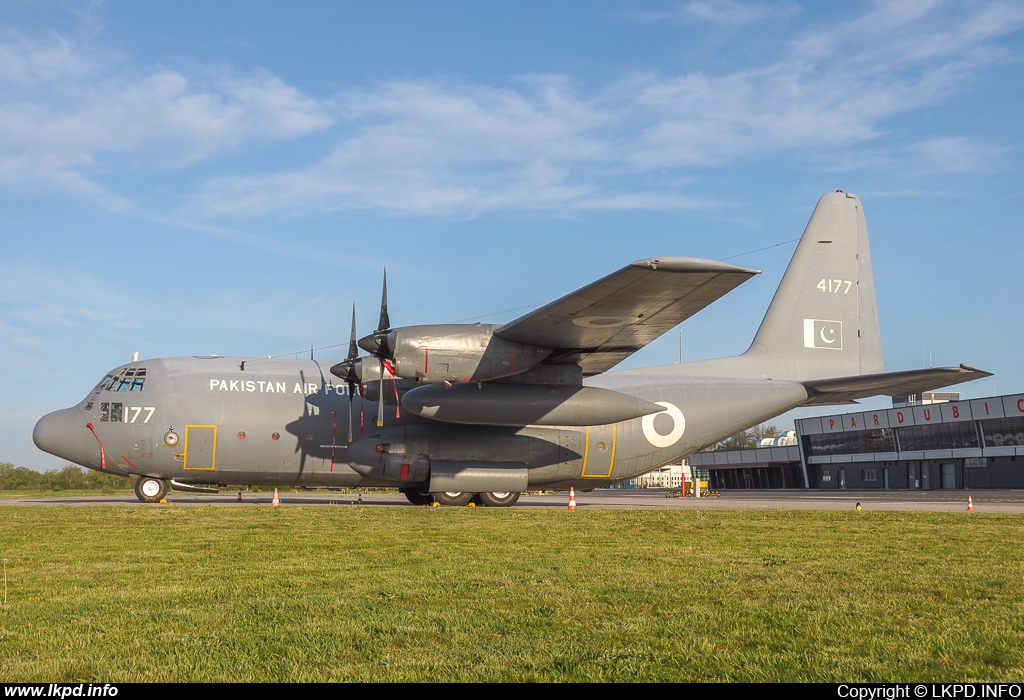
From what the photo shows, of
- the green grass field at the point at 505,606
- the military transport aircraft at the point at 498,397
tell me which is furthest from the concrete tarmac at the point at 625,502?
the green grass field at the point at 505,606

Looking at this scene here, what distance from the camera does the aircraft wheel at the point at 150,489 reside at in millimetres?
22516

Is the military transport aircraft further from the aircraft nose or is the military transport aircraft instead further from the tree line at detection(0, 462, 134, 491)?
the tree line at detection(0, 462, 134, 491)

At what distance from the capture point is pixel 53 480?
62219 millimetres

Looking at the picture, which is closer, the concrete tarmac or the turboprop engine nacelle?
the turboprop engine nacelle

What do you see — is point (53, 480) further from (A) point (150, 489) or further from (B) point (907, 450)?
(B) point (907, 450)

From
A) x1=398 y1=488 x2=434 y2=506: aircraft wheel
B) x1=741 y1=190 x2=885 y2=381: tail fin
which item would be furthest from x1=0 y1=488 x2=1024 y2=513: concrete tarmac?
x1=741 y1=190 x2=885 y2=381: tail fin

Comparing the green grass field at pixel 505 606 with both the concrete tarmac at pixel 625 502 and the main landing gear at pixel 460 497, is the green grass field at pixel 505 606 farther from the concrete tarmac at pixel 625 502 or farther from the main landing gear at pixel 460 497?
the concrete tarmac at pixel 625 502

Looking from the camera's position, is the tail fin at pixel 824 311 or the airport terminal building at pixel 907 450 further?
the airport terminal building at pixel 907 450

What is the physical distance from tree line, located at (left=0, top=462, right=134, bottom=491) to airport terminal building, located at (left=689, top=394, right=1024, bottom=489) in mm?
45441

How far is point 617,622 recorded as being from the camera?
21.1 feet

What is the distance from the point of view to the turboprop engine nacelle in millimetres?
18844

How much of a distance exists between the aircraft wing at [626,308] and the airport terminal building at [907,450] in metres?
45.6

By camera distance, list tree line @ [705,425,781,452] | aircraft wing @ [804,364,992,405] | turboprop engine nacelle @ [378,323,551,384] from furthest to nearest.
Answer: tree line @ [705,425,781,452] → aircraft wing @ [804,364,992,405] → turboprop engine nacelle @ [378,323,551,384]

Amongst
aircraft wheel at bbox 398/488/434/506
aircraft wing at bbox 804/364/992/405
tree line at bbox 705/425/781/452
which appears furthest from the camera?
tree line at bbox 705/425/781/452
